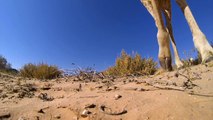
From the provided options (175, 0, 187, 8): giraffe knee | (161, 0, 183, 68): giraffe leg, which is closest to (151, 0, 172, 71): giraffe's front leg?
(175, 0, 187, 8): giraffe knee

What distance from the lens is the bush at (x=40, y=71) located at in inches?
317

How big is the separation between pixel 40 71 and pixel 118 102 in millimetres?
5276

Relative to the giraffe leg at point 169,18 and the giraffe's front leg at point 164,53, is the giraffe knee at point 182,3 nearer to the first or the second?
the giraffe's front leg at point 164,53

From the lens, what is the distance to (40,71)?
8.14 m

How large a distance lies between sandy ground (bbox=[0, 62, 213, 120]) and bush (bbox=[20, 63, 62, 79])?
3663 millimetres

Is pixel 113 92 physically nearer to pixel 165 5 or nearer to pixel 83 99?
pixel 83 99

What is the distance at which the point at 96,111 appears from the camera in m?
3.17

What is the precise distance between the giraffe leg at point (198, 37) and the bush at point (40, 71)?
163 inches

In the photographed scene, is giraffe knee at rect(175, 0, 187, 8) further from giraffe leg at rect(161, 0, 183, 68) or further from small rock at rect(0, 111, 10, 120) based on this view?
small rock at rect(0, 111, 10, 120)

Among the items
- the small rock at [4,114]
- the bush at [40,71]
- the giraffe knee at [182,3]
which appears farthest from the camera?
the bush at [40,71]

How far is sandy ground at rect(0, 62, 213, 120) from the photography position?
2.95 m

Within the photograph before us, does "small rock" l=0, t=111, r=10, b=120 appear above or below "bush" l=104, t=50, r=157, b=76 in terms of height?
below

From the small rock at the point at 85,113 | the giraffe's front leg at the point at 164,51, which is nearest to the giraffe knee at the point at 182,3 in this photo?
the giraffe's front leg at the point at 164,51

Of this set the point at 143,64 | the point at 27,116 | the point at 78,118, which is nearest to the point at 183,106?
the point at 78,118
